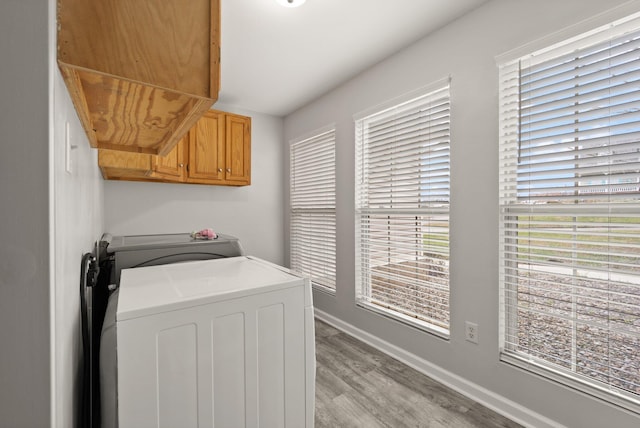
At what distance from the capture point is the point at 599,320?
1395mm

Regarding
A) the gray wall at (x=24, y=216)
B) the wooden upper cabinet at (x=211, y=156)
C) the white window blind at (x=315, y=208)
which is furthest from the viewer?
the white window blind at (x=315, y=208)

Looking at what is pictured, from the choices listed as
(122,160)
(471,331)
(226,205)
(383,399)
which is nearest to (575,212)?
(471,331)

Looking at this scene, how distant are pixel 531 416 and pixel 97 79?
2413 mm

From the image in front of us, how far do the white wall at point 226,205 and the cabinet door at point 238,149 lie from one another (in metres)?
0.36

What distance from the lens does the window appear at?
2.08 m

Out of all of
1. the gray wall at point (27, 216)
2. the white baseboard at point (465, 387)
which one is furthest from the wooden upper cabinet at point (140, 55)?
the white baseboard at point (465, 387)

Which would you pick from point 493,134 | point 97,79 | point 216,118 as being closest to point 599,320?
point 493,134

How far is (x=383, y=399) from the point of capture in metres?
1.87

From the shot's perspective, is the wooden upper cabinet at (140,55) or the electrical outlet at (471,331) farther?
the electrical outlet at (471,331)

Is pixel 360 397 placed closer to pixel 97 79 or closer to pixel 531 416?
pixel 531 416

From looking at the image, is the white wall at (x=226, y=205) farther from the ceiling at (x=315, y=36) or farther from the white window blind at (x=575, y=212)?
the white window blind at (x=575, y=212)

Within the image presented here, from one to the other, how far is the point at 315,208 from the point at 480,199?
187 centimetres

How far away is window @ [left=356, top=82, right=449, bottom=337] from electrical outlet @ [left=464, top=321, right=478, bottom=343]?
17cm

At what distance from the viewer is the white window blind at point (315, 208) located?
124 inches
